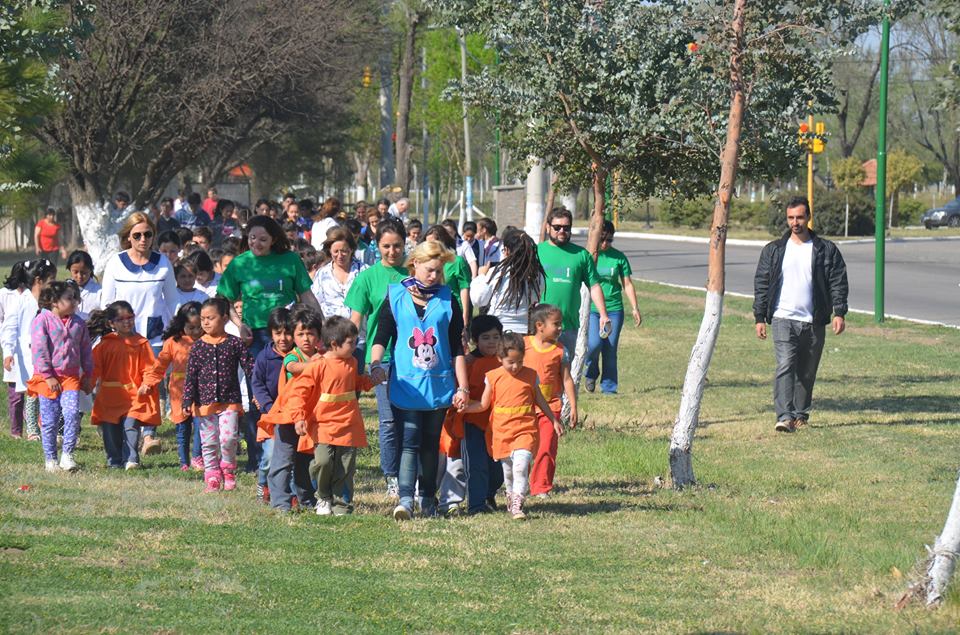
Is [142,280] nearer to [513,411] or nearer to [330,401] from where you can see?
[330,401]

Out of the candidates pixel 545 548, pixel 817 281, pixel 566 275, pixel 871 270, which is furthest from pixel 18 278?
pixel 871 270

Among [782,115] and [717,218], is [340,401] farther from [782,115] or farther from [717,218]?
[782,115]

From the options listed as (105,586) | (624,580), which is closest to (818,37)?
(624,580)

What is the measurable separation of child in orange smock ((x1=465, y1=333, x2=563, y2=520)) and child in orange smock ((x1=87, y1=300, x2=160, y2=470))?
3218 mm

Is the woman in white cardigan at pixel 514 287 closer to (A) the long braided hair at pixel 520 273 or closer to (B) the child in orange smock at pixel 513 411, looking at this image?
(A) the long braided hair at pixel 520 273

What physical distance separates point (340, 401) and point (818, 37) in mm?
4503

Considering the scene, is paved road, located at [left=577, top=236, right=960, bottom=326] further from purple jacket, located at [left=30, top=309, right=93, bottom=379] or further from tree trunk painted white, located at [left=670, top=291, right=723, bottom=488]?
purple jacket, located at [left=30, top=309, right=93, bottom=379]

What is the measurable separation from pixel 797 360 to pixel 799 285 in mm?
646

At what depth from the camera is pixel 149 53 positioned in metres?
21.0

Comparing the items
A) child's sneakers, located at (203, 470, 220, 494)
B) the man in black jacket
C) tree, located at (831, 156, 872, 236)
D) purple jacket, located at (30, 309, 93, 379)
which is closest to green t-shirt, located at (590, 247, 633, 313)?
the man in black jacket

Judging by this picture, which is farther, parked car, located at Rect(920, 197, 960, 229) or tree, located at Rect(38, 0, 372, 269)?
parked car, located at Rect(920, 197, 960, 229)

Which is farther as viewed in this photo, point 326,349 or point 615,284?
point 615,284

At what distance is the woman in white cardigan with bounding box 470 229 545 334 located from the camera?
10.3 metres

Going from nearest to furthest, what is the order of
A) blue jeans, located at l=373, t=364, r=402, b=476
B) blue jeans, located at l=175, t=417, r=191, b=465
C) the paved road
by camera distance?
blue jeans, located at l=373, t=364, r=402, b=476
blue jeans, located at l=175, t=417, r=191, b=465
the paved road
